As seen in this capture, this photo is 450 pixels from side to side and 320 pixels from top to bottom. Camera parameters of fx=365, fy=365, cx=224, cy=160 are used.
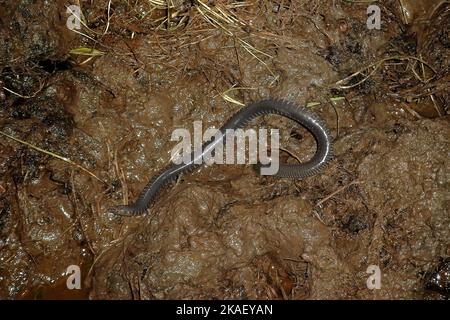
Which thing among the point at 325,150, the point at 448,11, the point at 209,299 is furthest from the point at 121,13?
the point at 448,11

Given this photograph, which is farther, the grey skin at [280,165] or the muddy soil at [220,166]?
the grey skin at [280,165]

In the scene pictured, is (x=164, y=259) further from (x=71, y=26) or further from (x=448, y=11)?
(x=448, y=11)

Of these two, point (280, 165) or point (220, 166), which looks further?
point (220, 166)

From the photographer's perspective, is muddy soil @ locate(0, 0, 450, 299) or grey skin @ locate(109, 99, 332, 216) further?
grey skin @ locate(109, 99, 332, 216)
